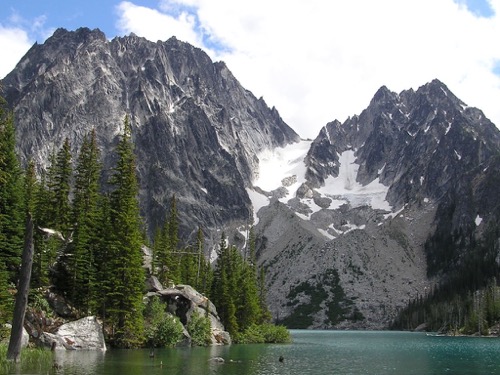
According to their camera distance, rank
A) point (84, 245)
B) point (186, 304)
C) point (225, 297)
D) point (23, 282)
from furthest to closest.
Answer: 1. point (225, 297)
2. point (186, 304)
3. point (84, 245)
4. point (23, 282)

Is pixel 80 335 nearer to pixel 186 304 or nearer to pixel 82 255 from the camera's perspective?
pixel 82 255

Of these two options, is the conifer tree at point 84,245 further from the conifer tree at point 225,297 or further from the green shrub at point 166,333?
the conifer tree at point 225,297

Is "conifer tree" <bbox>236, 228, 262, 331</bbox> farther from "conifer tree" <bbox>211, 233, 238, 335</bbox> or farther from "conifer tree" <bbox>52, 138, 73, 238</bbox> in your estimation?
"conifer tree" <bbox>52, 138, 73, 238</bbox>

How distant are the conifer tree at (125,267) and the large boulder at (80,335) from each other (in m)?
3.14

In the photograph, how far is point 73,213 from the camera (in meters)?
68.8

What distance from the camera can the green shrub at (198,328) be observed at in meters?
78.9

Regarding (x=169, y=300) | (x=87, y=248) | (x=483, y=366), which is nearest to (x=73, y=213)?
(x=87, y=248)

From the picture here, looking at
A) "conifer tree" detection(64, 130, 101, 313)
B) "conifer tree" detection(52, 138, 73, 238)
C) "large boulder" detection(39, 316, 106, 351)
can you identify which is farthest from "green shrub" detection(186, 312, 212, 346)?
"conifer tree" detection(52, 138, 73, 238)

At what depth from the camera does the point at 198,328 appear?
79438mm

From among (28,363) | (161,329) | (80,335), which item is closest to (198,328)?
(161,329)

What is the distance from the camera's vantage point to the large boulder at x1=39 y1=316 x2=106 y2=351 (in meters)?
55.5

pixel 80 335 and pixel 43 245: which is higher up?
pixel 43 245

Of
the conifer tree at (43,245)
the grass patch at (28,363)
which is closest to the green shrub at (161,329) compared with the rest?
the conifer tree at (43,245)

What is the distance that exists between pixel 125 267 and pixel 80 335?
A: 31.2 ft
